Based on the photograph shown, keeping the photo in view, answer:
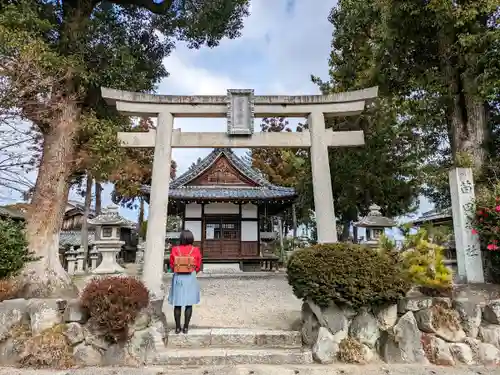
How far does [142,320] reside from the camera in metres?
4.64

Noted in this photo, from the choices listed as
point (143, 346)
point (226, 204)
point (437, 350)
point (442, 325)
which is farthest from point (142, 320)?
point (226, 204)

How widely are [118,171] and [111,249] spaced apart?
20.5 ft

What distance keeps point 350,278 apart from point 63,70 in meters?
7.69

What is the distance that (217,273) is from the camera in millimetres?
15883

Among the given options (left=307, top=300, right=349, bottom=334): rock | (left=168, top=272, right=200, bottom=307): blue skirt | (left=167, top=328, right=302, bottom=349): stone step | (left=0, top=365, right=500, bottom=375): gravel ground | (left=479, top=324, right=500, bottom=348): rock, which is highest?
(left=168, top=272, right=200, bottom=307): blue skirt

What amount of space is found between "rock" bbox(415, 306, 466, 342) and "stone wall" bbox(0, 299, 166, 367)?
147 inches

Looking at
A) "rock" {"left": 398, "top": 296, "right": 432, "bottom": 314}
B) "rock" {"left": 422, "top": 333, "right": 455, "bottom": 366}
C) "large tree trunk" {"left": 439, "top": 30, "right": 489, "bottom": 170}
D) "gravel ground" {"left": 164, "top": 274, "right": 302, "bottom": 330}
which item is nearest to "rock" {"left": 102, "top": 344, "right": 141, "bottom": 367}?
"gravel ground" {"left": 164, "top": 274, "right": 302, "bottom": 330}

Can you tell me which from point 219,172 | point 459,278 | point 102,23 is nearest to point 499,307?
point 459,278

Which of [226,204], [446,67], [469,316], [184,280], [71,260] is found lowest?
[469,316]

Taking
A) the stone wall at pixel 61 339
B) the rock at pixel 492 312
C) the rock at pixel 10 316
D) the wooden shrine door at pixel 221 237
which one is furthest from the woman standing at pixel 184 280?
the wooden shrine door at pixel 221 237

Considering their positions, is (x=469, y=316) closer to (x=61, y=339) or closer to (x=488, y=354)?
(x=488, y=354)

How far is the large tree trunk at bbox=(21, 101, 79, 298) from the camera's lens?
7840 millimetres

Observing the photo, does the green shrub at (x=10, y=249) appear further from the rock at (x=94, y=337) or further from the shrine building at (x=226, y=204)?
the shrine building at (x=226, y=204)

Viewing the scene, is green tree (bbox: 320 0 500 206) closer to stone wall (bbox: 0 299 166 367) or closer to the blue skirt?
the blue skirt
